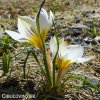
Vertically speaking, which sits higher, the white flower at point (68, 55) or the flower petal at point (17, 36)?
the flower petal at point (17, 36)

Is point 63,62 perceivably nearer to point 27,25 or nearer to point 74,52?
point 74,52

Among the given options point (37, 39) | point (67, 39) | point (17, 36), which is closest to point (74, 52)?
point (37, 39)

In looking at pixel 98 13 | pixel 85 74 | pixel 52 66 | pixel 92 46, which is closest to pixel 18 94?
pixel 52 66

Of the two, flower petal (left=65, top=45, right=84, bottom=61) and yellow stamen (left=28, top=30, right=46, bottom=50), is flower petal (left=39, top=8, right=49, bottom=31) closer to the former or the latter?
yellow stamen (left=28, top=30, right=46, bottom=50)

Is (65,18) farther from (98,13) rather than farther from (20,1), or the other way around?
(20,1)

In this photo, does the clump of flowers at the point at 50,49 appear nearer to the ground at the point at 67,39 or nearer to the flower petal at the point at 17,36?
the flower petal at the point at 17,36

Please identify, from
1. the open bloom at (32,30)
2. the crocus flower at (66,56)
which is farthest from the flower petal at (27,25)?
the crocus flower at (66,56)
